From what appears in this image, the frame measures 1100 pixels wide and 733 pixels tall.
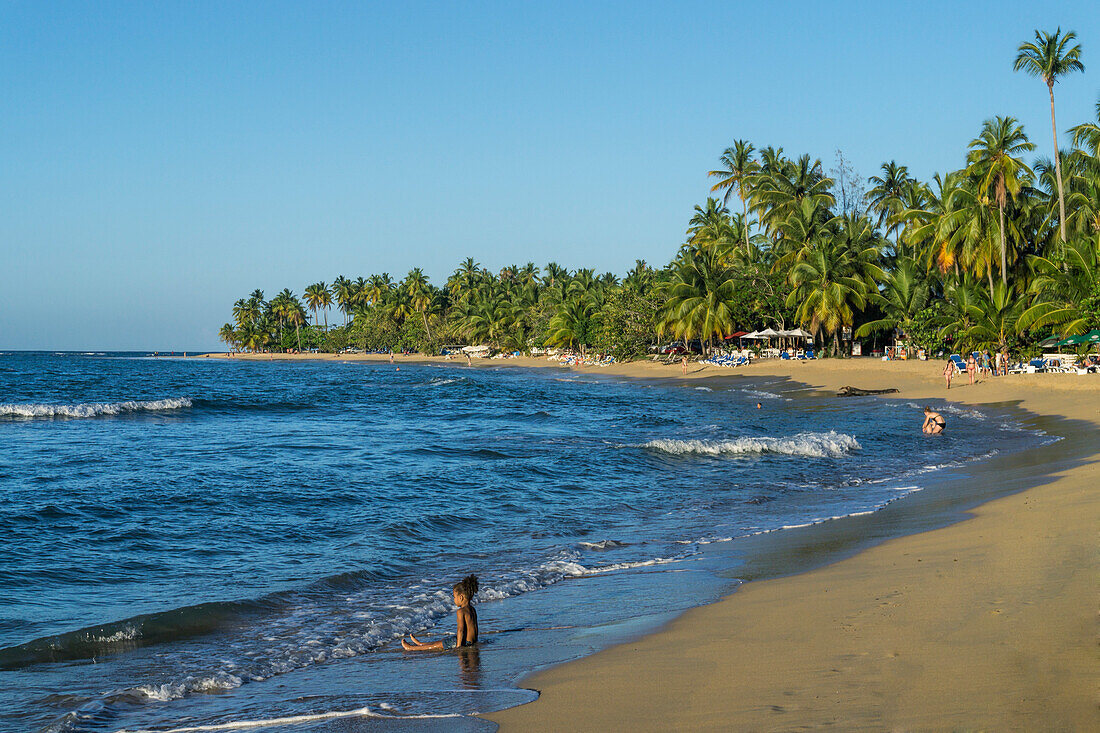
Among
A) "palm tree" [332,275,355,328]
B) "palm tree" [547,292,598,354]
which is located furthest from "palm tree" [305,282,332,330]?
"palm tree" [547,292,598,354]

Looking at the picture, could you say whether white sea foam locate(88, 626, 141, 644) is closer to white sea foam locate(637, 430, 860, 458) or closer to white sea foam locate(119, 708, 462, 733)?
white sea foam locate(119, 708, 462, 733)

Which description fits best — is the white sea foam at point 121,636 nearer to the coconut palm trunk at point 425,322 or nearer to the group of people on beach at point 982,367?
the group of people on beach at point 982,367

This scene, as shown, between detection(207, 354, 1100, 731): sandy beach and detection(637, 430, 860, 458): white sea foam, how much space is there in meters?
9.42

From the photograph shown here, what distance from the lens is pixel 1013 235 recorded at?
38906mm

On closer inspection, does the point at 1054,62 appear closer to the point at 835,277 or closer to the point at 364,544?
the point at 835,277

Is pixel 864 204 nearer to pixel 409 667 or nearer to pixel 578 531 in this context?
pixel 578 531

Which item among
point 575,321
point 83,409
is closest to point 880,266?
point 575,321

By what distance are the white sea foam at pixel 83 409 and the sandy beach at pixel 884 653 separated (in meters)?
31.0

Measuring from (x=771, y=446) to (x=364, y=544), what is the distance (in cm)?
1135

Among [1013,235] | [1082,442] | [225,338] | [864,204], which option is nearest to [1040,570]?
[1082,442]

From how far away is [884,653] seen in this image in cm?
504

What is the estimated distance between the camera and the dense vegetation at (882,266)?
35500 mm

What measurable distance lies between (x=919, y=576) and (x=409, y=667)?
433 cm

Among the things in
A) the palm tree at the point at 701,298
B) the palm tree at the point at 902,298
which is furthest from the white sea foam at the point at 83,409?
the palm tree at the point at 902,298
